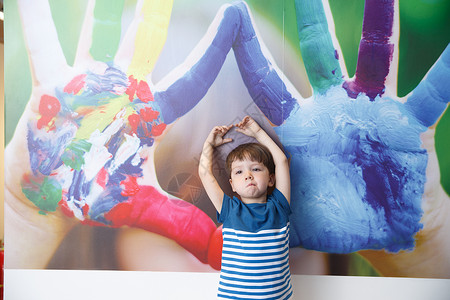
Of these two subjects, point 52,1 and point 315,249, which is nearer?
point 315,249

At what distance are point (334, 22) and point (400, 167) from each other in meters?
0.62

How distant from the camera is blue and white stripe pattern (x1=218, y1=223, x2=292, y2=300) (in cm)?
106

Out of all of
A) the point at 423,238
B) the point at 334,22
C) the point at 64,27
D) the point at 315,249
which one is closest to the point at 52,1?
the point at 64,27

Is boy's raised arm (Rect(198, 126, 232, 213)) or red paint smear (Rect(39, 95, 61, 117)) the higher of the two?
red paint smear (Rect(39, 95, 61, 117))

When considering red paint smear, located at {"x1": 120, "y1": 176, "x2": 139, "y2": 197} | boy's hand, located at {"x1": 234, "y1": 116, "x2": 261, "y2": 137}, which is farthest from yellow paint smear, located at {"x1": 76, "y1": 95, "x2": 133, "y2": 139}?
boy's hand, located at {"x1": 234, "y1": 116, "x2": 261, "y2": 137}

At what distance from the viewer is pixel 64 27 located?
1357mm

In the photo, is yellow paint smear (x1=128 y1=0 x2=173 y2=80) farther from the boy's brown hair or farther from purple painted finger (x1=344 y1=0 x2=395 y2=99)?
purple painted finger (x1=344 y1=0 x2=395 y2=99)

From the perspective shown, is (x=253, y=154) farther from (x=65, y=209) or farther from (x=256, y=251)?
(x=65, y=209)

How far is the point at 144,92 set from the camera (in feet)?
4.34

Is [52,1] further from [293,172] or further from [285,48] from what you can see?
[293,172]

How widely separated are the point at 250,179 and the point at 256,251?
0.24 m

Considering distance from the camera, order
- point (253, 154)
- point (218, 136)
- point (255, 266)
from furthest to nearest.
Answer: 1. point (218, 136)
2. point (253, 154)
3. point (255, 266)

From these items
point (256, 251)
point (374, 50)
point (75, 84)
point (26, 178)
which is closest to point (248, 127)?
point (256, 251)

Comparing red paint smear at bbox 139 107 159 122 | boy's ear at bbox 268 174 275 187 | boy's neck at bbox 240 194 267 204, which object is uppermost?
red paint smear at bbox 139 107 159 122
